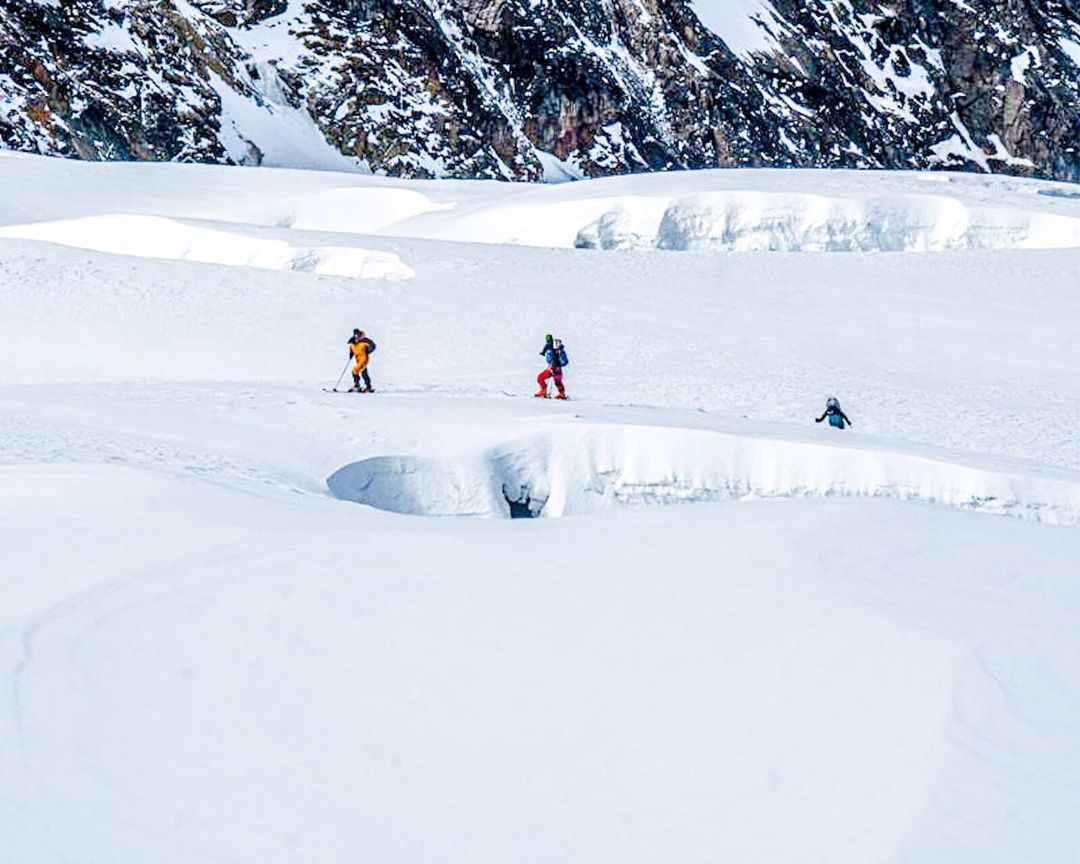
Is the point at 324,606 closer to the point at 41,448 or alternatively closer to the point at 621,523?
the point at 621,523

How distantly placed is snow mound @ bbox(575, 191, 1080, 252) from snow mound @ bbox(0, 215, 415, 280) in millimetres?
5303

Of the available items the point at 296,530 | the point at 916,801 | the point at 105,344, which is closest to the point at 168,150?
the point at 105,344

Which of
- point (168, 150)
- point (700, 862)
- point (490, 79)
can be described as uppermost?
point (490, 79)

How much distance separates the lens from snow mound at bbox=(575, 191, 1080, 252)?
2703 centimetres

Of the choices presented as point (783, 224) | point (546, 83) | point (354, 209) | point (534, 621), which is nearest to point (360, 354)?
point (534, 621)

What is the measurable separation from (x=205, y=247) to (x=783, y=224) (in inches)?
405

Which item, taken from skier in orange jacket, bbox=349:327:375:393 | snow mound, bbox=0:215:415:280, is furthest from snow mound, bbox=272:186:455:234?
skier in orange jacket, bbox=349:327:375:393

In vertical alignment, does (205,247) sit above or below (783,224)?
below

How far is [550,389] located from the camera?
1738 cm

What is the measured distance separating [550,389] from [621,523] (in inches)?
377

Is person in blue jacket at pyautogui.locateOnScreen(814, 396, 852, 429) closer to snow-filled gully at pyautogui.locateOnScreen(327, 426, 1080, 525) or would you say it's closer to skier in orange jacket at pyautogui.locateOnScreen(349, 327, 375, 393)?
snow-filled gully at pyautogui.locateOnScreen(327, 426, 1080, 525)

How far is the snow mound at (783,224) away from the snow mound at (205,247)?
530 centimetres

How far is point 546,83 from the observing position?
6744cm

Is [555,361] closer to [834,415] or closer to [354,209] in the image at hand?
[834,415]
